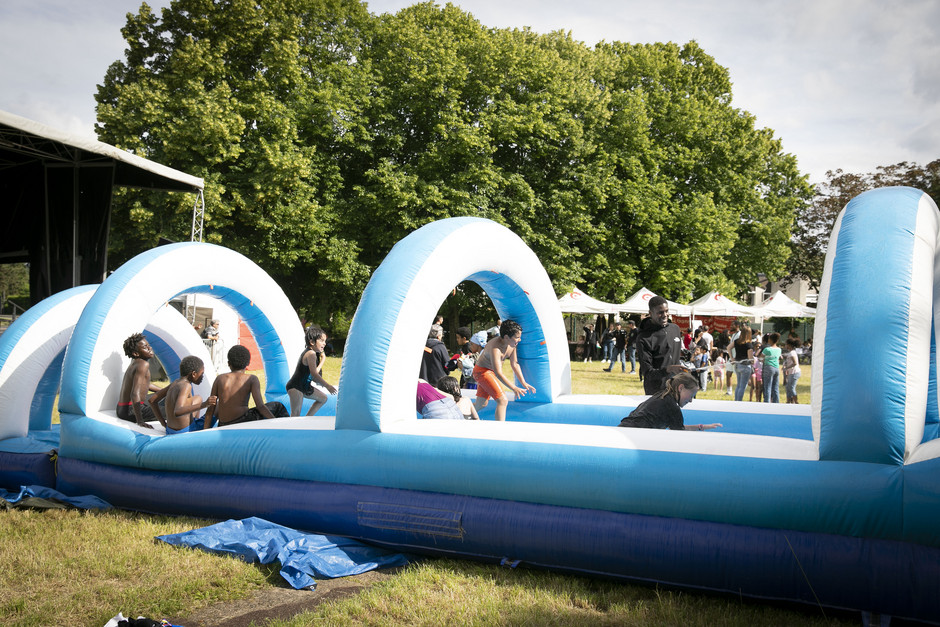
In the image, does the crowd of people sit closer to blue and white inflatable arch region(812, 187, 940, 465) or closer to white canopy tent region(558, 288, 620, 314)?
blue and white inflatable arch region(812, 187, 940, 465)

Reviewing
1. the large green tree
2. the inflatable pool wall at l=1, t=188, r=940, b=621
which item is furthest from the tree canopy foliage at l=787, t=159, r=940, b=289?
the inflatable pool wall at l=1, t=188, r=940, b=621

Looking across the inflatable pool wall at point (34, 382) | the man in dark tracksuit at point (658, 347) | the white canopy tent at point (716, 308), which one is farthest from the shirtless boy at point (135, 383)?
the white canopy tent at point (716, 308)

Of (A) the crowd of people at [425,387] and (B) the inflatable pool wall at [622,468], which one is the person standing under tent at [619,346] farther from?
(B) the inflatable pool wall at [622,468]

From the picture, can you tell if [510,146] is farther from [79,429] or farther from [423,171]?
[79,429]

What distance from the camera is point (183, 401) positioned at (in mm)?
5465

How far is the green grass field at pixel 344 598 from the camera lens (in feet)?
10.3

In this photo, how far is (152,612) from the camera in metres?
3.21

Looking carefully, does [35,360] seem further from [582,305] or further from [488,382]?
→ [582,305]

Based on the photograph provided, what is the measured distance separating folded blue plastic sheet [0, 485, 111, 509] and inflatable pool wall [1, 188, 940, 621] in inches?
4.4

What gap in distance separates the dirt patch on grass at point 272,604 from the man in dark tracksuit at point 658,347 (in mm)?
3431

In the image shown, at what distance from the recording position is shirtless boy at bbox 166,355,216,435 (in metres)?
5.43

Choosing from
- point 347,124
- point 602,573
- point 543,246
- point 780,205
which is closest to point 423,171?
point 347,124

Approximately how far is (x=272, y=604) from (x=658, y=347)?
4117 millimetres

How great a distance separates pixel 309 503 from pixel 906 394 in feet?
10.8
